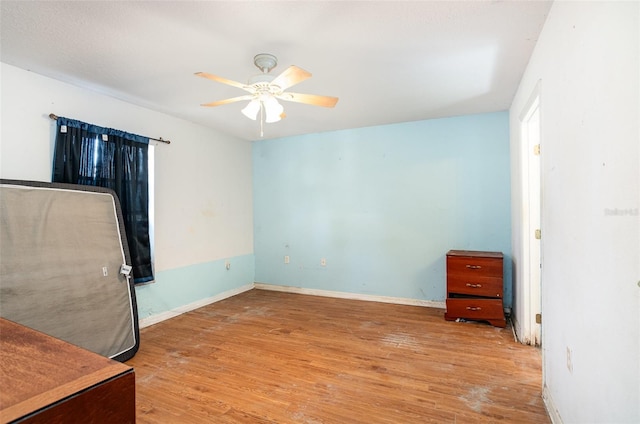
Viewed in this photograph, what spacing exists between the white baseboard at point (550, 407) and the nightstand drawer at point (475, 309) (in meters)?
1.31

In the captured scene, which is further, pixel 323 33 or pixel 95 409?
pixel 323 33

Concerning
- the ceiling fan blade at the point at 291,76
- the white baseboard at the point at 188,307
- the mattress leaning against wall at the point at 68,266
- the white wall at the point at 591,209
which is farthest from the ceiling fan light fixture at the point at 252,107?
the white baseboard at the point at 188,307

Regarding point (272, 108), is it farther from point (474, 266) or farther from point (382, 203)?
point (474, 266)

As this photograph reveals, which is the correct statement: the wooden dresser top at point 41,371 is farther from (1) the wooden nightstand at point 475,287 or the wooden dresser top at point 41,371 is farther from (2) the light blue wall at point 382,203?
(2) the light blue wall at point 382,203

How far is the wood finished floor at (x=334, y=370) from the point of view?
195 centimetres

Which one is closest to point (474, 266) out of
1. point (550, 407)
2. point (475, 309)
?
point (475, 309)

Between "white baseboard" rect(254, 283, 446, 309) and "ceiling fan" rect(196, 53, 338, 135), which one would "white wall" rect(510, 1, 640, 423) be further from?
"white baseboard" rect(254, 283, 446, 309)

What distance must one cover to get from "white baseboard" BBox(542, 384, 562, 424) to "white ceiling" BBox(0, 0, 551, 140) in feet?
7.27

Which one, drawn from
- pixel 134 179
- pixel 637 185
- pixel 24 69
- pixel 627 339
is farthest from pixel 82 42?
pixel 627 339

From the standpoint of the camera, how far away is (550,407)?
1.87m

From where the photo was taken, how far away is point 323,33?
2037mm

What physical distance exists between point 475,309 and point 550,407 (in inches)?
60.7

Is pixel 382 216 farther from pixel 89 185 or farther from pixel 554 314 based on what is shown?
pixel 89 185

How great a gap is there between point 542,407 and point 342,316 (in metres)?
2.10
